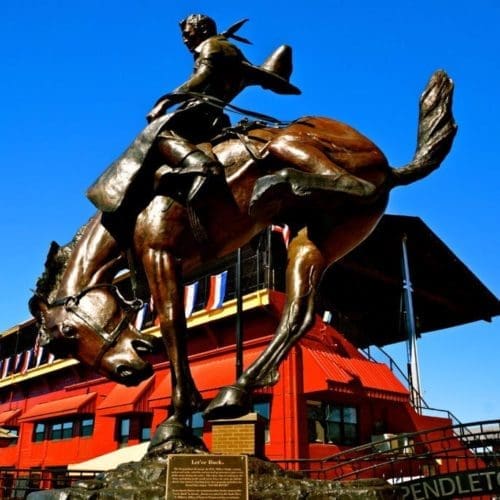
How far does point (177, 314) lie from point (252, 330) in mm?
15938

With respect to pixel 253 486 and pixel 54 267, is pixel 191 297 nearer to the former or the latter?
pixel 54 267

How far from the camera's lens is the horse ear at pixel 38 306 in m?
4.43

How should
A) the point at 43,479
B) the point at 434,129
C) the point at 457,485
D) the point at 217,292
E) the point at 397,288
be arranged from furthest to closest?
the point at 397,288 → the point at 217,292 → the point at 43,479 → the point at 457,485 → the point at 434,129

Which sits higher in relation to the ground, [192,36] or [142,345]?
[192,36]

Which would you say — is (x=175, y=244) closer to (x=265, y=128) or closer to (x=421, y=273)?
(x=265, y=128)

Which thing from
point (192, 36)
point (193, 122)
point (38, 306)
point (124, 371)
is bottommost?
point (124, 371)

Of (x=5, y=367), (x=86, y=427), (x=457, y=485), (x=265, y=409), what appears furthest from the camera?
(x=5, y=367)

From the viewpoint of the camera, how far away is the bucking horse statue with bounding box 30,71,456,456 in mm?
3777

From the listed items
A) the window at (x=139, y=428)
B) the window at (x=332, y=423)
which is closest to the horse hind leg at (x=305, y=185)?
the window at (x=332, y=423)

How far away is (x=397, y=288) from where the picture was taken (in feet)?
84.5

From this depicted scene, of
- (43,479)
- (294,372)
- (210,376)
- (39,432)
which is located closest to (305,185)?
(43,479)

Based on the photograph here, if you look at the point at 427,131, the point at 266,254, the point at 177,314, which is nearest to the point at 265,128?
the point at 427,131

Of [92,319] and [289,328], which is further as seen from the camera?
[92,319]

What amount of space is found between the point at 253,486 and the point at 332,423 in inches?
654
